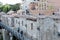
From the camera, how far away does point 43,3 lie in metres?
19.6

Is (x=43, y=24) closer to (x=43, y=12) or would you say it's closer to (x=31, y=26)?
(x=31, y=26)

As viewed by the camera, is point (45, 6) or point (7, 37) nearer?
point (7, 37)

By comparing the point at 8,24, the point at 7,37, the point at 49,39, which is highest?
the point at 49,39

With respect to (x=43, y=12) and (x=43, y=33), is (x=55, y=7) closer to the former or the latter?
(x=43, y=12)

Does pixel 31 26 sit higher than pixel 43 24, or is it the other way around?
pixel 43 24

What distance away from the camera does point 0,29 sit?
18656 millimetres

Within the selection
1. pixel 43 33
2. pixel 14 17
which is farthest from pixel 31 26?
pixel 14 17

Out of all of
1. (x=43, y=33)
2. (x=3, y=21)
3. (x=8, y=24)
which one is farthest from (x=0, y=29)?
(x=43, y=33)

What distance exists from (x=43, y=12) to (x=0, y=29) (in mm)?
3830

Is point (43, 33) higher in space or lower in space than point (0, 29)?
higher

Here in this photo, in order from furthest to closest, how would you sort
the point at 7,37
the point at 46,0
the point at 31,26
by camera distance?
1. the point at 46,0
2. the point at 7,37
3. the point at 31,26

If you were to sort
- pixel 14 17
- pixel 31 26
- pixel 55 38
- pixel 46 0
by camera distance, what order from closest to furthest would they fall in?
pixel 55 38
pixel 31 26
pixel 14 17
pixel 46 0

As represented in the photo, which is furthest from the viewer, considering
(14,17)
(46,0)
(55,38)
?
(46,0)

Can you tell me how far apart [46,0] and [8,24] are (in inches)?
198
